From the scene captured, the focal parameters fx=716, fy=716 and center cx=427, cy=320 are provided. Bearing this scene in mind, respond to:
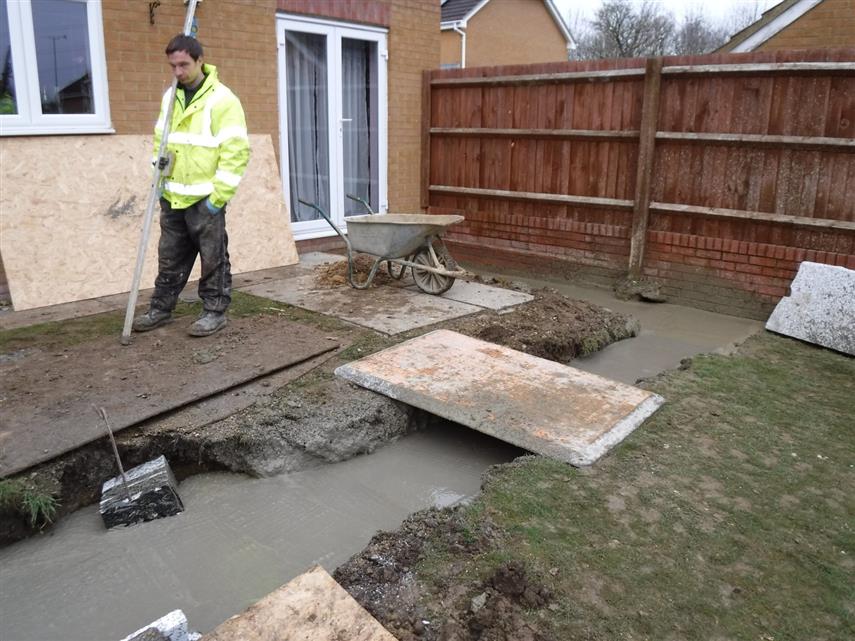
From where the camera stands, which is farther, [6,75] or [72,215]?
[72,215]

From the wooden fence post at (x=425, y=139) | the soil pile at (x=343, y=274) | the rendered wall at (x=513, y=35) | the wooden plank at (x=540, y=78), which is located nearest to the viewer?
the soil pile at (x=343, y=274)

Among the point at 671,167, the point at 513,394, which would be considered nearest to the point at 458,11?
the point at 671,167

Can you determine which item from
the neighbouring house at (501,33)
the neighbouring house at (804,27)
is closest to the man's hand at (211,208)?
the neighbouring house at (804,27)

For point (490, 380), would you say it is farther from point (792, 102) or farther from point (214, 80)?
point (792, 102)

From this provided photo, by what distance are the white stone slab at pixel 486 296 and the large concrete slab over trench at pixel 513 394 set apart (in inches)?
50.6

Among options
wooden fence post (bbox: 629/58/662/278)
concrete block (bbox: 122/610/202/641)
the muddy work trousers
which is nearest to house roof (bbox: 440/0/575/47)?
wooden fence post (bbox: 629/58/662/278)

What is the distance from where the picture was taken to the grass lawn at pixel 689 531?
99.3 inches

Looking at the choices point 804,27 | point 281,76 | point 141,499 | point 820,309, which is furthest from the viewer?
point 804,27

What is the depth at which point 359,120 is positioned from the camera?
8781 millimetres

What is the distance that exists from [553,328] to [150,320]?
9.86ft

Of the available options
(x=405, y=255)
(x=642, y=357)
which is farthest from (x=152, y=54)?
(x=642, y=357)

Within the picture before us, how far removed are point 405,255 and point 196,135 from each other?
7.22 feet

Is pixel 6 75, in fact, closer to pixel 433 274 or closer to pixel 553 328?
pixel 433 274

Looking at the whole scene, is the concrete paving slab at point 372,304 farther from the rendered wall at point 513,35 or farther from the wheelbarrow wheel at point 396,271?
the rendered wall at point 513,35
